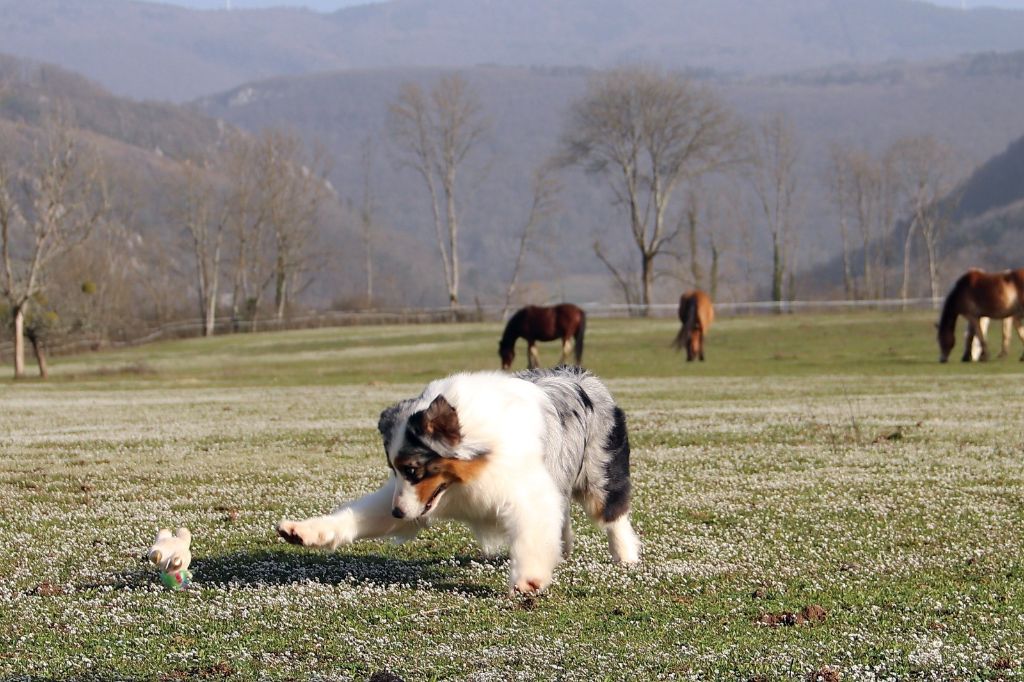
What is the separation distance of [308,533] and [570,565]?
2.22m

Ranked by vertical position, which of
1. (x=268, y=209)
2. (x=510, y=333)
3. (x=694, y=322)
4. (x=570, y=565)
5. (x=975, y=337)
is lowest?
(x=570, y=565)

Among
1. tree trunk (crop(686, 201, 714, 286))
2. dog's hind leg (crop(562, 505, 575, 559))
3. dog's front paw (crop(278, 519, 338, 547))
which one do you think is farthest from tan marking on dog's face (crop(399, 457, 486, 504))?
tree trunk (crop(686, 201, 714, 286))

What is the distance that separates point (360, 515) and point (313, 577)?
2.51ft

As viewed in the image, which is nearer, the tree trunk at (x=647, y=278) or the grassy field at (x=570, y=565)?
the grassy field at (x=570, y=565)

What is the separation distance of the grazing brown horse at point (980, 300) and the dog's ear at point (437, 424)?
115 ft

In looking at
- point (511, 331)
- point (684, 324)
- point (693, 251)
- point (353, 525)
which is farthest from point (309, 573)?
point (693, 251)

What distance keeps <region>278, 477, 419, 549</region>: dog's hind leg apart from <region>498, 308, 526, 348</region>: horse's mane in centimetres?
3652

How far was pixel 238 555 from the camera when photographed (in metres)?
10.2

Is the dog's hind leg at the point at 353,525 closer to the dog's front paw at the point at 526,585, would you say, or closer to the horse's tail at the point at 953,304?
the dog's front paw at the point at 526,585

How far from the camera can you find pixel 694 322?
47156 millimetres

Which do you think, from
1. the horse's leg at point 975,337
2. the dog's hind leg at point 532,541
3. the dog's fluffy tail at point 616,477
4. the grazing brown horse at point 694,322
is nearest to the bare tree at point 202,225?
the grazing brown horse at point 694,322

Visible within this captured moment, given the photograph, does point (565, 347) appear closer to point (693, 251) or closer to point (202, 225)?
point (693, 251)

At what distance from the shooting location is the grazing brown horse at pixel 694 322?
46.9 m

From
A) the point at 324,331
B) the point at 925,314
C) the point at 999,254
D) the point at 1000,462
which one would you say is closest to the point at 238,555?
the point at 1000,462
